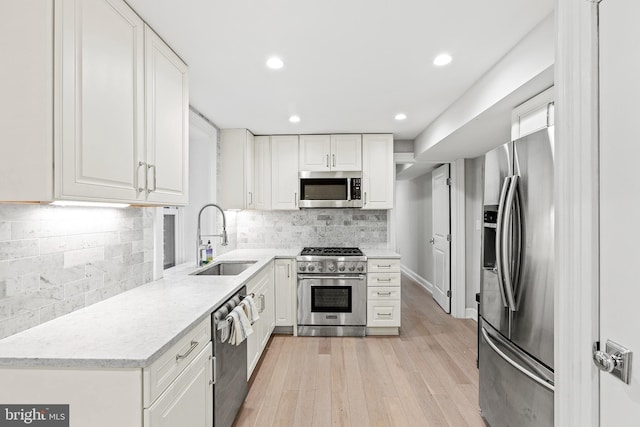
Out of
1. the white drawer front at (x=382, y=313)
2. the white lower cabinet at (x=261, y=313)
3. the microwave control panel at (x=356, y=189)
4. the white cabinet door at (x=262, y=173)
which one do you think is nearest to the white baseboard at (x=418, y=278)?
the white drawer front at (x=382, y=313)

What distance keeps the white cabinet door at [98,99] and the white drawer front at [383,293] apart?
2.64m

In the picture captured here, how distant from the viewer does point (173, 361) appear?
1.22m

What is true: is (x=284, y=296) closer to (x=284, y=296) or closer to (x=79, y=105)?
(x=284, y=296)

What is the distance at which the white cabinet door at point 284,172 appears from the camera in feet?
12.7

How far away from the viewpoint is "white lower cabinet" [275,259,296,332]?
3.47 m

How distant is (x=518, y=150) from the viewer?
1.61 metres

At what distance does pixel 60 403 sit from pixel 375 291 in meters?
2.84

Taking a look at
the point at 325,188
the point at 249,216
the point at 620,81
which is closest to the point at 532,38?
the point at 620,81

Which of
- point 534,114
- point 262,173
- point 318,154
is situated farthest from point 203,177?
point 534,114

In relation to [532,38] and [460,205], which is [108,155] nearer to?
[532,38]

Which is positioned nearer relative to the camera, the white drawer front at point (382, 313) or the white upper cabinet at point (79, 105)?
the white upper cabinet at point (79, 105)

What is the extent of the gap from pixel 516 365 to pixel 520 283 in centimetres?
44

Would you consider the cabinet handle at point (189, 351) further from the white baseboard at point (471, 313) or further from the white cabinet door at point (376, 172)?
the white baseboard at point (471, 313)

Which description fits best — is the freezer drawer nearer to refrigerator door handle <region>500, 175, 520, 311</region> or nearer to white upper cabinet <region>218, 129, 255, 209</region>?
refrigerator door handle <region>500, 175, 520, 311</region>
